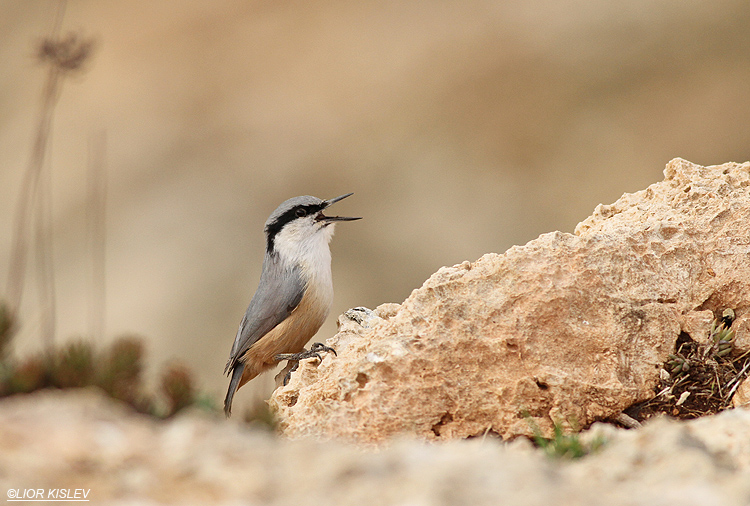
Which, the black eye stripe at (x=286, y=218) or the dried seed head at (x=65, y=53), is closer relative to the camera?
the dried seed head at (x=65, y=53)

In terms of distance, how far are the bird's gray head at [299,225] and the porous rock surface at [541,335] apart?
8.10ft

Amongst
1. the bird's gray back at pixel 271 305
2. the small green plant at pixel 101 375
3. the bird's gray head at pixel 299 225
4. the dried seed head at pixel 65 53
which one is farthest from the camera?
the bird's gray head at pixel 299 225

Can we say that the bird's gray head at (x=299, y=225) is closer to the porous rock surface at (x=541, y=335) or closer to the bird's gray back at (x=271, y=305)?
→ the bird's gray back at (x=271, y=305)

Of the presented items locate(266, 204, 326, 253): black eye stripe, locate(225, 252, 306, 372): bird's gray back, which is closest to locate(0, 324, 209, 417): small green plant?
locate(225, 252, 306, 372): bird's gray back

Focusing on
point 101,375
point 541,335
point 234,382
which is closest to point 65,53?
point 101,375

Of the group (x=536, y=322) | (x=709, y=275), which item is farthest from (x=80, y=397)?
(x=709, y=275)

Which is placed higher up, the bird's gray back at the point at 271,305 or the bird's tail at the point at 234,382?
the bird's gray back at the point at 271,305

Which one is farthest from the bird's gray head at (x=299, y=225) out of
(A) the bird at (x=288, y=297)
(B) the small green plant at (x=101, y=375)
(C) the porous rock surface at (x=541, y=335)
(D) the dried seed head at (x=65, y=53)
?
(B) the small green plant at (x=101, y=375)

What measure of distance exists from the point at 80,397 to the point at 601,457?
1.79m

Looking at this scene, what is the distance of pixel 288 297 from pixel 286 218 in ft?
2.84

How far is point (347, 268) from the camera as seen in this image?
55.5 ft

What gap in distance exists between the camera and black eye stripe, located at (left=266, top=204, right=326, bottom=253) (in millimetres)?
6703

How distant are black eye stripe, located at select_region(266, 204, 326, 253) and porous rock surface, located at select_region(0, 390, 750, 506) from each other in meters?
4.26

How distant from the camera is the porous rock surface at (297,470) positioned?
2.10 meters
